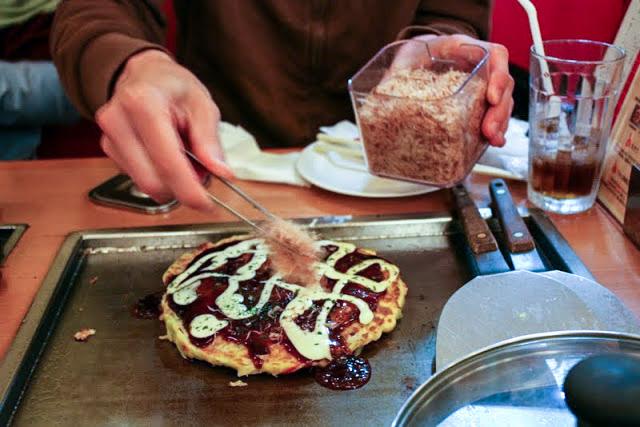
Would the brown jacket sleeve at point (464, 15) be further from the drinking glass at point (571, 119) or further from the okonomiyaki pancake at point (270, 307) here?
the okonomiyaki pancake at point (270, 307)

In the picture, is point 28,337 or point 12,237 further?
point 12,237

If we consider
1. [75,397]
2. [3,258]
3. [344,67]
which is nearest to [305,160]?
[344,67]

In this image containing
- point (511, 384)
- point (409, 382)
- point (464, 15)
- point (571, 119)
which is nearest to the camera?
point (511, 384)

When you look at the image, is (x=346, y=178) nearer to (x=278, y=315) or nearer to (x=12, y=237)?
(x=278, y=315)

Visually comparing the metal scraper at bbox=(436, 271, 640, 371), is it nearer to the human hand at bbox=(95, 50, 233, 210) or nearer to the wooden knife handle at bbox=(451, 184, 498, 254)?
the wooden knife handle at bbox=(451, 184, 498, 254)

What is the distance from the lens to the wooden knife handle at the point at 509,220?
118cm


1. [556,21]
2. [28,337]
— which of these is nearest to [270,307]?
[28,337]

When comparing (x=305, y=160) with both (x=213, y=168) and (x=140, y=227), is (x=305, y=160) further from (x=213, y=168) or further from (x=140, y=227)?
(x=213, y=168)

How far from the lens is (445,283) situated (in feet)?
3.88

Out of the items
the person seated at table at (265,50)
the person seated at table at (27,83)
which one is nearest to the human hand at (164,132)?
the person seated at table at (265,50)

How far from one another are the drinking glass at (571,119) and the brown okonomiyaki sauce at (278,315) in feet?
1.42

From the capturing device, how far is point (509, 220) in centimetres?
124

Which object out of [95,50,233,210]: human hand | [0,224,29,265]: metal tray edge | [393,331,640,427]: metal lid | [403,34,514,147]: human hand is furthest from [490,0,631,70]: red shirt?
[393,331,640,427]: metal lid

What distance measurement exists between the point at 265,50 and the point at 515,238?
3.18ft
